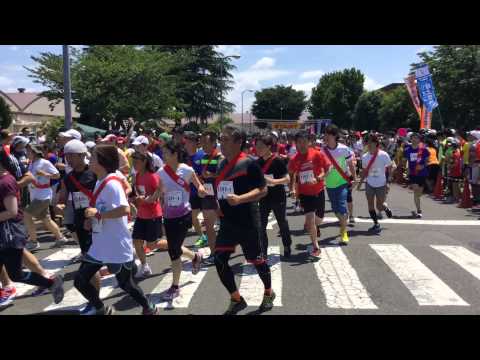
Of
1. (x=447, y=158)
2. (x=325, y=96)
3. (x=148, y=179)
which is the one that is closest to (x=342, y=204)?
(x=148, y=179)

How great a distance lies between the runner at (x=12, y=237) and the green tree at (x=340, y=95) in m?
85.3

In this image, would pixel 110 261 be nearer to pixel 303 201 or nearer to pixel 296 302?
pixel 296 302

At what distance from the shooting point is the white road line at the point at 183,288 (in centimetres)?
543

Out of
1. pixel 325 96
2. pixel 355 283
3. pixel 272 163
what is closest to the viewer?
pixel 355 283

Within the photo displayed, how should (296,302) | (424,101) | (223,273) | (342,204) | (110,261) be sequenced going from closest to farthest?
(110,261)
(223,273)
(296,302)
(342,204)
(424,101)

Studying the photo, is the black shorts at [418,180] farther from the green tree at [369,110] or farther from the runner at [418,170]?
the green tree at [369,110]

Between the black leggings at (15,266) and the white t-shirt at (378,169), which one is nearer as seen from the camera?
the black leggings at (15,266)

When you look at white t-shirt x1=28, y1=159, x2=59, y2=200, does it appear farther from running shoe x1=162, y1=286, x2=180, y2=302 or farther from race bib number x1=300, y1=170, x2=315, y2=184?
race bib number x1=300, y1=170, x2=315, y2=184

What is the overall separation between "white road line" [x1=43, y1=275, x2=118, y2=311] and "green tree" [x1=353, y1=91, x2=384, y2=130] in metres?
71.2

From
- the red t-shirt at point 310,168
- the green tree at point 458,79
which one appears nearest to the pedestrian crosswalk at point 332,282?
the red t-shirt at point 310,168

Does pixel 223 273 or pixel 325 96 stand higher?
pixel 325 96

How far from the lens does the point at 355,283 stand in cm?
608

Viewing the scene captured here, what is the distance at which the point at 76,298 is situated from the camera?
574 centimetres
